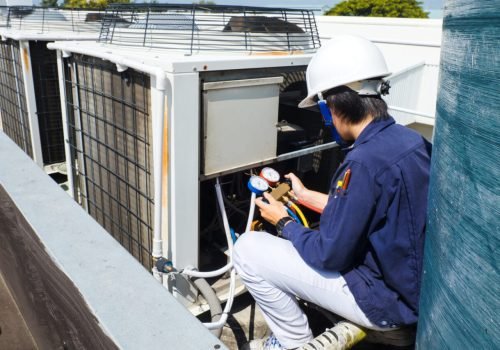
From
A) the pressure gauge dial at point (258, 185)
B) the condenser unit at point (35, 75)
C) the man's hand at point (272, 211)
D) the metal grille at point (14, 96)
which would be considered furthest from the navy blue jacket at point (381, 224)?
the metal grille at point (14, 96)

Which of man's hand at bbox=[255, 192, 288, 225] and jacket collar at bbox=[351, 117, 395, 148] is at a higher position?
jacket collar at bbox=[351, 117, 395, 148]

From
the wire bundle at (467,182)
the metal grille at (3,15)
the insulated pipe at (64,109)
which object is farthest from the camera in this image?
the metal grille at (3,15)

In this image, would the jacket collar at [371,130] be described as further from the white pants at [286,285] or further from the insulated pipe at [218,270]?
the insulated pipe at [218,270]

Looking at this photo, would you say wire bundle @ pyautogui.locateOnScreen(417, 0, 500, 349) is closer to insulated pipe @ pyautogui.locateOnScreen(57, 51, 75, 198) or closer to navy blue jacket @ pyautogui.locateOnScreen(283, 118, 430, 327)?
navy blue jacket @ pyautogui.locateOnScreen(283, 118, 430, 327)

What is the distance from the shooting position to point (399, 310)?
1.65m

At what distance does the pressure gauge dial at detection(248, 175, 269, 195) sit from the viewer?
7.49ft

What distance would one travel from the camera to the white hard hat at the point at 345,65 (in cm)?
175

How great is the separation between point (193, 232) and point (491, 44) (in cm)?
171

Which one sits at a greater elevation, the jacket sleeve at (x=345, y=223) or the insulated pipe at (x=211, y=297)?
the jacket sleeve at (x=345, y=223)

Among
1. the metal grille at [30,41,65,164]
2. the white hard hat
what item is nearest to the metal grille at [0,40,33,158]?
the metal grille at [30,41,65,164]

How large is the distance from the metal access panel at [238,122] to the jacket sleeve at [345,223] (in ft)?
2.30

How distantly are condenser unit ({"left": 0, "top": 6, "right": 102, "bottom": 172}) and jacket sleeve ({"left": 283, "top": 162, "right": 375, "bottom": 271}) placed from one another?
261cm

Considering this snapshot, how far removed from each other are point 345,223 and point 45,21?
349 cm

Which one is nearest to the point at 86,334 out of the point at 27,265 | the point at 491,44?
the point at 27,265
